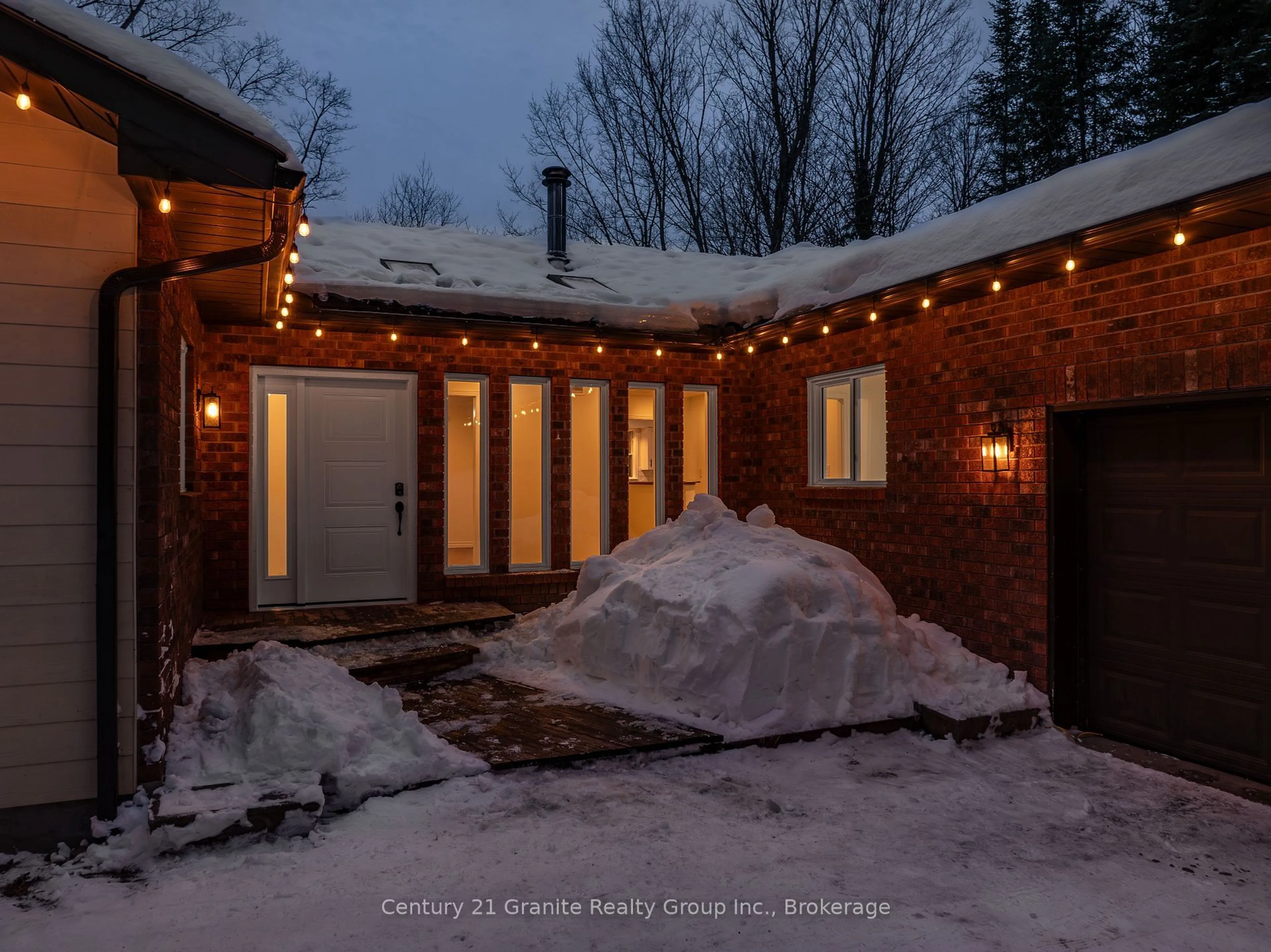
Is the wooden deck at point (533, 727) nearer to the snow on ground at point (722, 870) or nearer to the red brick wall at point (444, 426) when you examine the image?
the snow on ground at point (722, 870)

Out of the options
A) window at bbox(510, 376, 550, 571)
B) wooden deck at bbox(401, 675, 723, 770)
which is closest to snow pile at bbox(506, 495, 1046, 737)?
wooden deck at bbox(401, 675, 723, 770)

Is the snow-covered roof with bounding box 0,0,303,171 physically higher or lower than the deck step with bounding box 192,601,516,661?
higher

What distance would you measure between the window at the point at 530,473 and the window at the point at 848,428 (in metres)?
2.67

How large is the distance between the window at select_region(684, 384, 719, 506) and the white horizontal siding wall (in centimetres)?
633

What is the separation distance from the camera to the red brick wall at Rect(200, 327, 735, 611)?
25.4 feet

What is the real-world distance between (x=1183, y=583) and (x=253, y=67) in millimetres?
17265

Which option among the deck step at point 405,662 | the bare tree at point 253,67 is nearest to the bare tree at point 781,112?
the bare tree at point 253,67

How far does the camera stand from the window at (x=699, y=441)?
964cm

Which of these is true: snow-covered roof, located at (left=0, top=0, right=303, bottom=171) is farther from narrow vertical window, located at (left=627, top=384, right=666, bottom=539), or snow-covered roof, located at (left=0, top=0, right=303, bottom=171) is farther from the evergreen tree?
the evergreen tree

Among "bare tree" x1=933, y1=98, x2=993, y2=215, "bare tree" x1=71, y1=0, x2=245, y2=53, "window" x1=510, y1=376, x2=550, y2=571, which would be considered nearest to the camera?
"window" x1=510, y1=376, x2=550, y2=571

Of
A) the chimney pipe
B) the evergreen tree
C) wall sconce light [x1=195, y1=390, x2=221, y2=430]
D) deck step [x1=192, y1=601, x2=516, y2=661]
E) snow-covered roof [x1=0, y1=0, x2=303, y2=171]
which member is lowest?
deck step [x1=192, y1=601, x2=516, y2=661]

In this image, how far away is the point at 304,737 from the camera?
430 cm

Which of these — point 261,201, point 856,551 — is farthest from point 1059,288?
point 261,201

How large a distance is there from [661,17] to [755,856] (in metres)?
21.3
